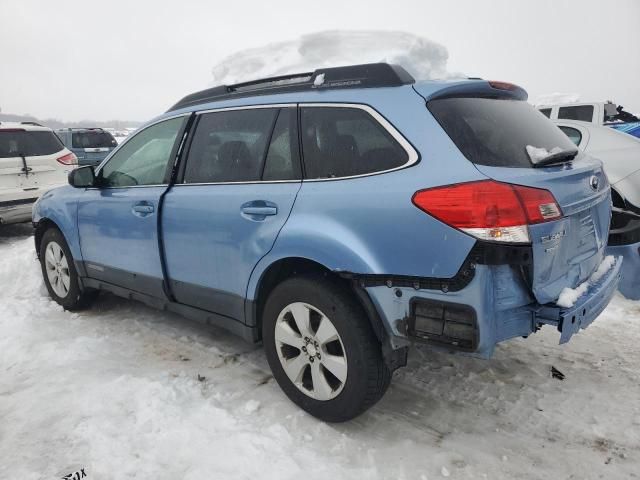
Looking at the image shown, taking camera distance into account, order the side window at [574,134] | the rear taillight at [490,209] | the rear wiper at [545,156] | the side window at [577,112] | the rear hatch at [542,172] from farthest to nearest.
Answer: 1. the side window at [577,112]
2. the side window at [574,134]
3. the rear wiper at [545,156]
4. the rear hatch at [542,172]
5. the rear taillight at [490,209]

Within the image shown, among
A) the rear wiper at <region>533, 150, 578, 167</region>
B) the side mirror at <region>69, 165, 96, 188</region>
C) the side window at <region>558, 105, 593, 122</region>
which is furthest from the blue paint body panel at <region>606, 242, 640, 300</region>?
the side window at <region>558, 105, 593, 122</region>

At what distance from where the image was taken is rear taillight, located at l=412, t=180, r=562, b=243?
1935 millimetres

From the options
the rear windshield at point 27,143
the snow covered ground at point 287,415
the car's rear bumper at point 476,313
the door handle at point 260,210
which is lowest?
the snow covered ground at point 287,415

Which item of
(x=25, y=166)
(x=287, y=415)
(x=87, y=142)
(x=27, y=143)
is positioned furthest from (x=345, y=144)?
(x=87, y=142)

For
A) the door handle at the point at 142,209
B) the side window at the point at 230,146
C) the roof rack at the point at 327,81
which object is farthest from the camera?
the door handle at the point at 142,209

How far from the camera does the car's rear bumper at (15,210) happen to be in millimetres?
6855

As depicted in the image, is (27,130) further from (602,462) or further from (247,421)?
(602,462)

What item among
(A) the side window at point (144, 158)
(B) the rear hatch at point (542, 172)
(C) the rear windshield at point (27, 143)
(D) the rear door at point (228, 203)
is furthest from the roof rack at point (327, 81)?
(C) the rear windshield at point (27, 143)

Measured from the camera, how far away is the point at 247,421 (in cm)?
261

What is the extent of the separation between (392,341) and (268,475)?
864 millimetres

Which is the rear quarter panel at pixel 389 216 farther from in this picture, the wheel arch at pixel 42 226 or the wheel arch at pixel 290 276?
the wheel arch at pixel 42 226

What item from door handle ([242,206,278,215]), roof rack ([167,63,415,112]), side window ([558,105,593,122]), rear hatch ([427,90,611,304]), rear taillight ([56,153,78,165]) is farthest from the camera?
side window ([558,105,593,122])

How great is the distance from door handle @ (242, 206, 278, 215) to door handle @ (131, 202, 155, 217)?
38.1 inches

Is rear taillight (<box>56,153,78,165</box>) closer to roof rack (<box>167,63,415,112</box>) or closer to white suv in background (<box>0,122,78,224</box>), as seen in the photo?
white suv in background (<box>0,122,78,224</box>)
